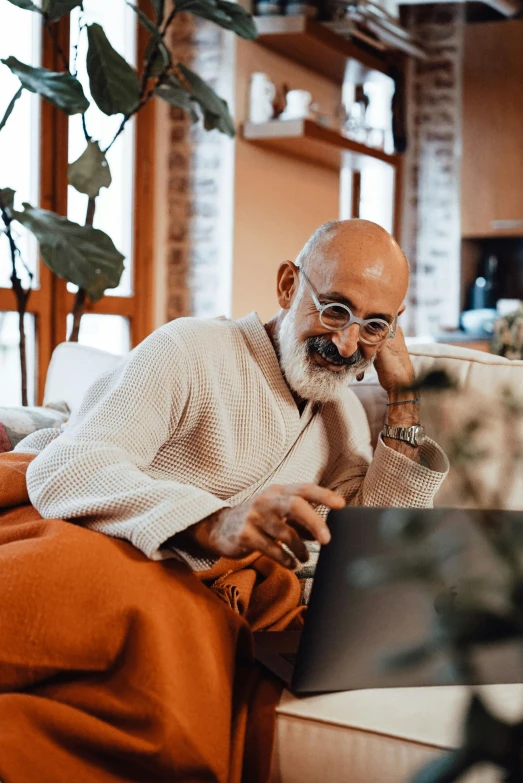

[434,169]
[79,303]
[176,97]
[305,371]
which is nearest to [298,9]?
[176,97]

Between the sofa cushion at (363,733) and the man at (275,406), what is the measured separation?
38 cm

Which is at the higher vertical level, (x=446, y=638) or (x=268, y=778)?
(x=446, y=638)

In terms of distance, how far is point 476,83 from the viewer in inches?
227

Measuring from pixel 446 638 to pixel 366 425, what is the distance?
1485mm

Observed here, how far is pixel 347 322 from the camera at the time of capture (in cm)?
170

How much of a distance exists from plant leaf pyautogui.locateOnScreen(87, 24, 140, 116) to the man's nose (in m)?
1.32

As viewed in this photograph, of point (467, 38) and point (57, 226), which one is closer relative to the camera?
point (57, 226)

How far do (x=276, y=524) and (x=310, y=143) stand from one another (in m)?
3.48

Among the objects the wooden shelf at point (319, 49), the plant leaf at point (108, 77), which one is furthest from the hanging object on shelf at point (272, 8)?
the plant leaf at point (108, 77)

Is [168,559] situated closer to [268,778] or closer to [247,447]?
[268,778]

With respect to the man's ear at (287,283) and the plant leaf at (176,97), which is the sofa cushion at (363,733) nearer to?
the man's ear at (287,283)

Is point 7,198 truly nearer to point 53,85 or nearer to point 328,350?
point 53,85

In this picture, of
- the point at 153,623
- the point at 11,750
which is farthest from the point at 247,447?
the point at 11,750

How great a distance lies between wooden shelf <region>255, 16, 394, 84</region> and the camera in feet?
13.7
